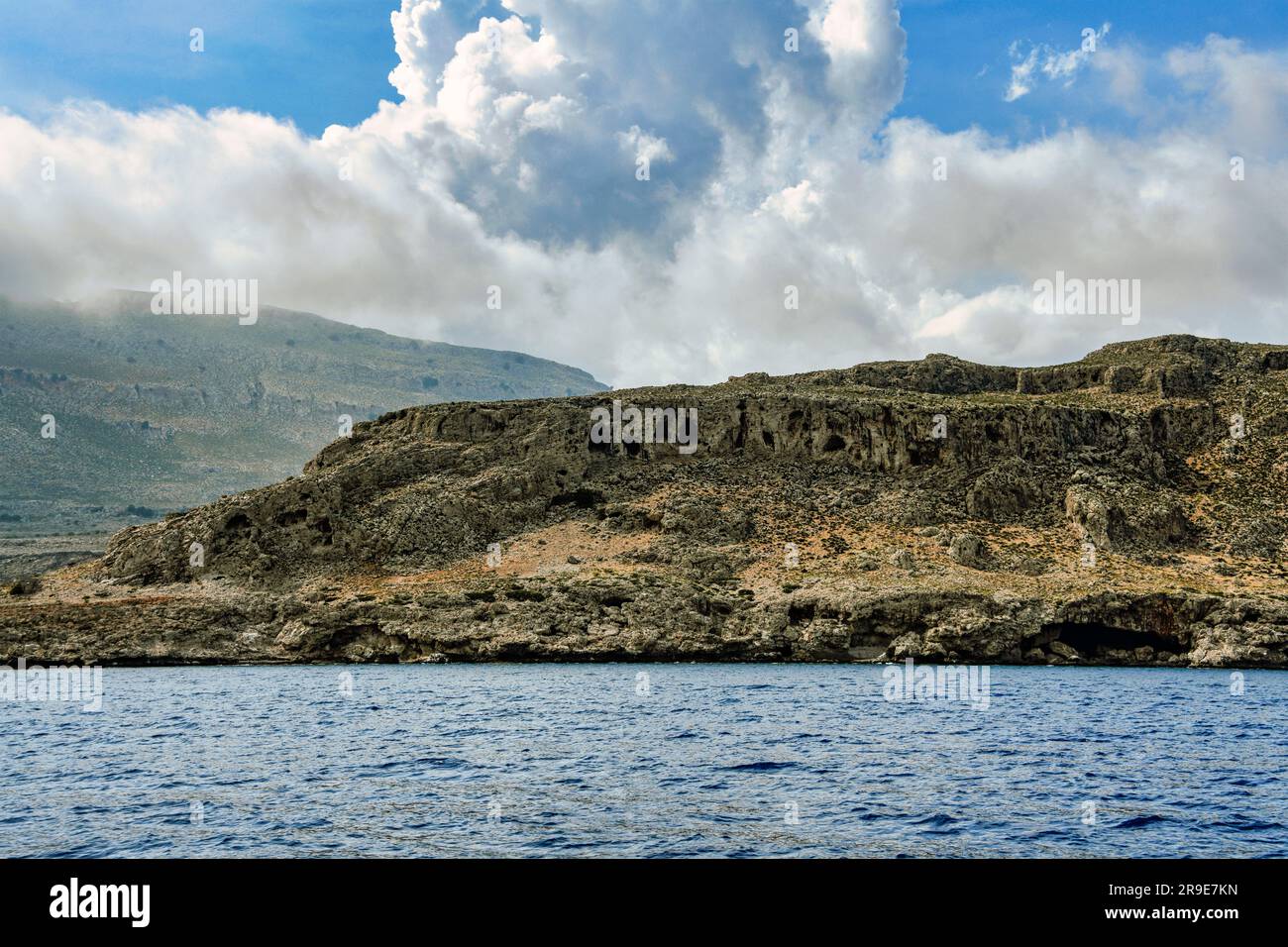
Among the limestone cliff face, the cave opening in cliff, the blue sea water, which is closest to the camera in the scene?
the blue sea water

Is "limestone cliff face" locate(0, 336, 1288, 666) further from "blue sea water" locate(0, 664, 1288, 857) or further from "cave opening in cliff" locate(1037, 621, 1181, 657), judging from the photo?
"blue sea water" locate(0, 664, 1288, 857)

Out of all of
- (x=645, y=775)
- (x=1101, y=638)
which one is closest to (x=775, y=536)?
(x=1101, y=638)

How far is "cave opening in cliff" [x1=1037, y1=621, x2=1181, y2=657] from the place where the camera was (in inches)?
3445

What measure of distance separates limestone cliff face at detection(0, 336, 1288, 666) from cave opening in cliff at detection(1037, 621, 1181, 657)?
26cm

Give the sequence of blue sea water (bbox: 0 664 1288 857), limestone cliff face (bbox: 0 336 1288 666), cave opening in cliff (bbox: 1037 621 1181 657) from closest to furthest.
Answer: blue sea water (bbox: 0 664 1288 857) → limestone cliff face (bbox: 0 336 1288 666) → cave opening in cliff (bbox: 1037 621 1181 657)

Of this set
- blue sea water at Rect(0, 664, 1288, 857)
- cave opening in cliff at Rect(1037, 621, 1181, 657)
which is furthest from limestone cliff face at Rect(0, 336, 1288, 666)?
blue sea water at Rect(0, 664, 1288, 857)

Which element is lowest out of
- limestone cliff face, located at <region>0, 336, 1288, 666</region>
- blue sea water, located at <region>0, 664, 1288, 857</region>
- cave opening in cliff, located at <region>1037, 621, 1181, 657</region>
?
cave opening in cliff, located at <region>1037, 621, 1181, 657</region>

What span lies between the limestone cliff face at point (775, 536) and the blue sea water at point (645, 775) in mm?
27808

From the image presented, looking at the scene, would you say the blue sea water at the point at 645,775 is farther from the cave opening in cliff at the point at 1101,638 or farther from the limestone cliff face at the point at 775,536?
the limestone cliff face at the point at 775,536

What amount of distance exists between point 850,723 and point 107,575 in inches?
3097

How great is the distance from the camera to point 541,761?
35594 mm

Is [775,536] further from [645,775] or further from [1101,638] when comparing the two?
[645,775]
